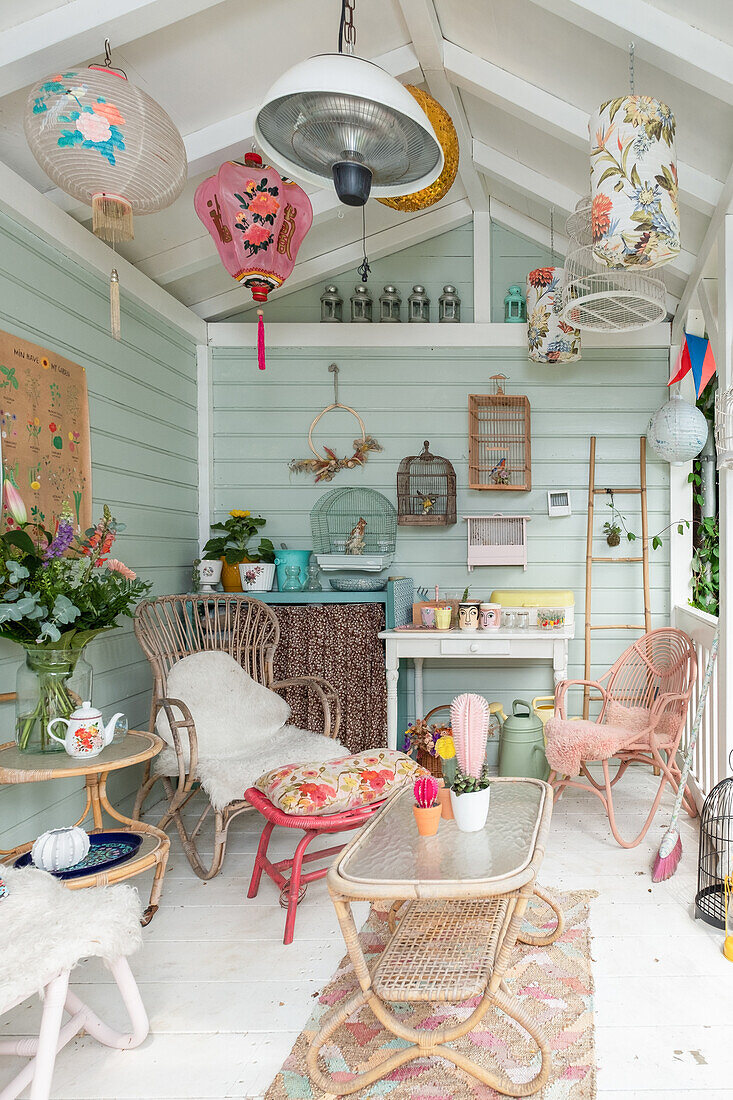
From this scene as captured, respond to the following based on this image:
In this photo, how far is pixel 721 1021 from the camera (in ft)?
6.75

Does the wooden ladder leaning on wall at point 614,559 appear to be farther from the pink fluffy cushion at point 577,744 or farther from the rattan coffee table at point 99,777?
the rattan coffee table at point 99,777

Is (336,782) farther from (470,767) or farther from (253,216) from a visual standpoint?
(253,216)

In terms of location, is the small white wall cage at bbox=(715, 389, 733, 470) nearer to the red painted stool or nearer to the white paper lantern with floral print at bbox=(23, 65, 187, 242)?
the red painted stool

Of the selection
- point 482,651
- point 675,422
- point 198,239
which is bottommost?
point 482,651

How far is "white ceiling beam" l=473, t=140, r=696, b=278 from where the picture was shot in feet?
12.7

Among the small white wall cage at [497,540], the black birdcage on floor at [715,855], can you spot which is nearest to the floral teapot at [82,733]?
the black birdcage on floor at [715,855]

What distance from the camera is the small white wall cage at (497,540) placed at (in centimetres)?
450

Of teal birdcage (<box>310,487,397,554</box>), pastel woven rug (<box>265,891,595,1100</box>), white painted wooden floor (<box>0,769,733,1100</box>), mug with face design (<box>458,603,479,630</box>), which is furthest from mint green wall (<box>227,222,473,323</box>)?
pastel woven rug (<box>265,891,595,1100</box>)

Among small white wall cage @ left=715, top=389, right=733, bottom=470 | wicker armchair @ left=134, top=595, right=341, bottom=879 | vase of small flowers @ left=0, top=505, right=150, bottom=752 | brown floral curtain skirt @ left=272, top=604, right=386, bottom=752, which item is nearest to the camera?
vase of small flowers @ left=0, top=505, right=150, bottom=752

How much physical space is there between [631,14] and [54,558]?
265 cm

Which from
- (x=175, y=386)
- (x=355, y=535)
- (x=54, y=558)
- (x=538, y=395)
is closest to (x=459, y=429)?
(x=538, y=395)

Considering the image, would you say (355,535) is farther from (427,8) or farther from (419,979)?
(419,979)

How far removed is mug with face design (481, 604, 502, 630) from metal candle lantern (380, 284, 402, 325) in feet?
6.09

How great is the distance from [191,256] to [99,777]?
2.62 m
